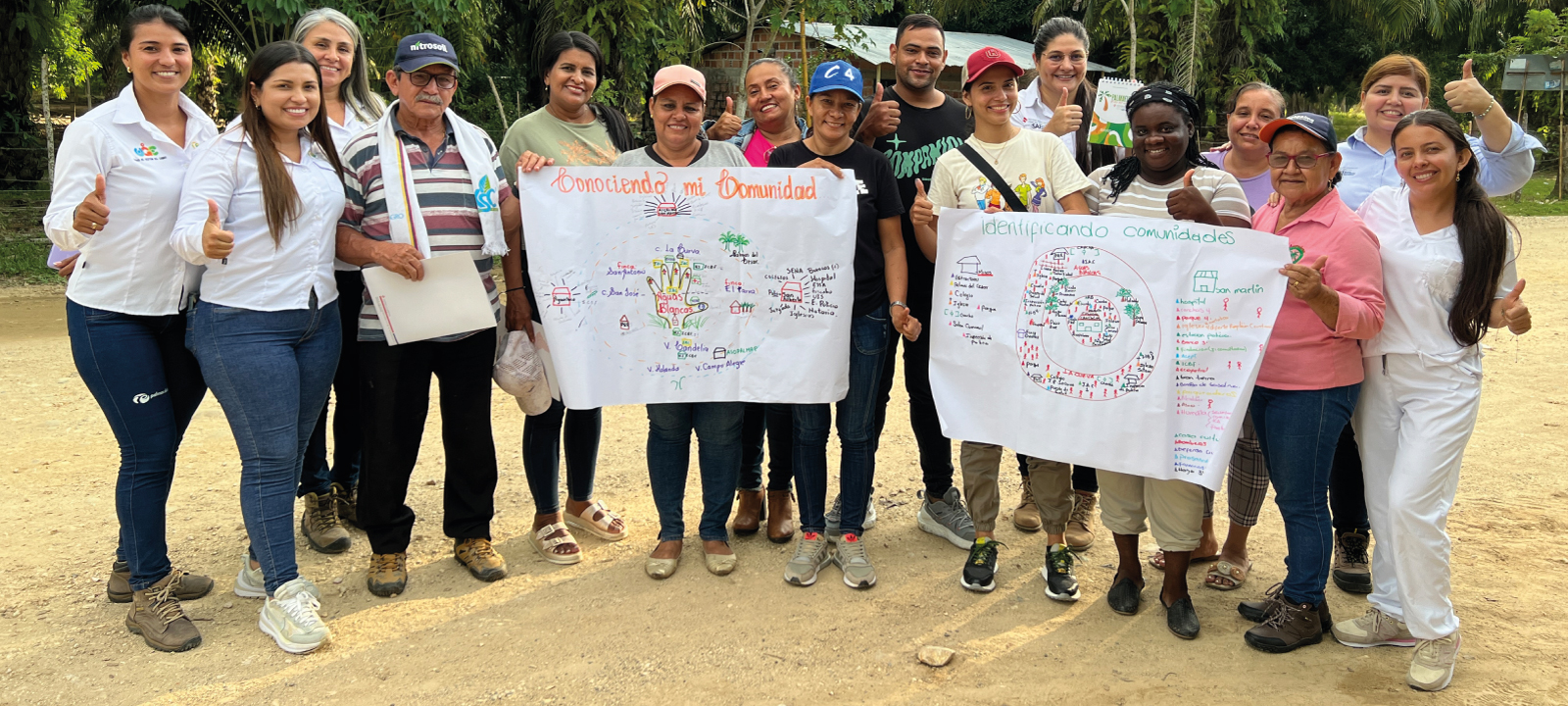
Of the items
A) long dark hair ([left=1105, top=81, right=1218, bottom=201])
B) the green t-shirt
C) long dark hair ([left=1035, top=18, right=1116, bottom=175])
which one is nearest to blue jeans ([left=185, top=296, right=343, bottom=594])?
the green t-shirt

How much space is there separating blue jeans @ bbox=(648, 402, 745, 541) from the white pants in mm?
2387

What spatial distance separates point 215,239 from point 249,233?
8.5 inches

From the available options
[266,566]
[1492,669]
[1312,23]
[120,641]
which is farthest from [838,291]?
[1312,23]

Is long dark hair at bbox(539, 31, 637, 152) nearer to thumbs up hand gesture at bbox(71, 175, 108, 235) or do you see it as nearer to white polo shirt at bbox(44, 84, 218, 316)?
white polo shirt at bbox(44, 84, 218, 316)

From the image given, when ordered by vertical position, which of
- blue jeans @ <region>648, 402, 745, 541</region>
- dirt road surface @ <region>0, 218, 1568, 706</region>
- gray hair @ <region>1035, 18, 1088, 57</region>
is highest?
gray hair @ <region>1035, 18, 1088, 57</region>

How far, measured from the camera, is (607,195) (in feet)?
13.6

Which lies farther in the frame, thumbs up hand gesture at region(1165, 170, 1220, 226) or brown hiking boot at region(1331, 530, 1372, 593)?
brown hiking boot at region(1331, 530, 1372, 593)

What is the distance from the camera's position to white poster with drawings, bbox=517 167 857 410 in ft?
13.5

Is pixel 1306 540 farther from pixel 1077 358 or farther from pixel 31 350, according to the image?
pixel 31 350

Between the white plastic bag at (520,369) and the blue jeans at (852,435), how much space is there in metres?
1.08

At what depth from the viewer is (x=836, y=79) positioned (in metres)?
3.96

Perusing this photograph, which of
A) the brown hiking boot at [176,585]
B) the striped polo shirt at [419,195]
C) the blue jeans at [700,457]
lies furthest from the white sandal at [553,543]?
the brown hiking boot at [176,585]

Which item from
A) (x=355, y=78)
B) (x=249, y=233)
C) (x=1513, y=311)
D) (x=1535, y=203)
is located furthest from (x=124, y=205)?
(x=1535, y=203)

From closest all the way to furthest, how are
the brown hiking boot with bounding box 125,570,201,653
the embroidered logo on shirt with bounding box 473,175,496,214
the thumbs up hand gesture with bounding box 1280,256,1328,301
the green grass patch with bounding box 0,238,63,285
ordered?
1. the thumbs up hand gesture with bounding box 1280,256,1328,301
2. the brown hiking boot with bounding box 125,570,201,653
3. the embroidered logo on shirt with bounding box 473,175,496,214
4. the green grass patch with bounding box 0,238,63,285
